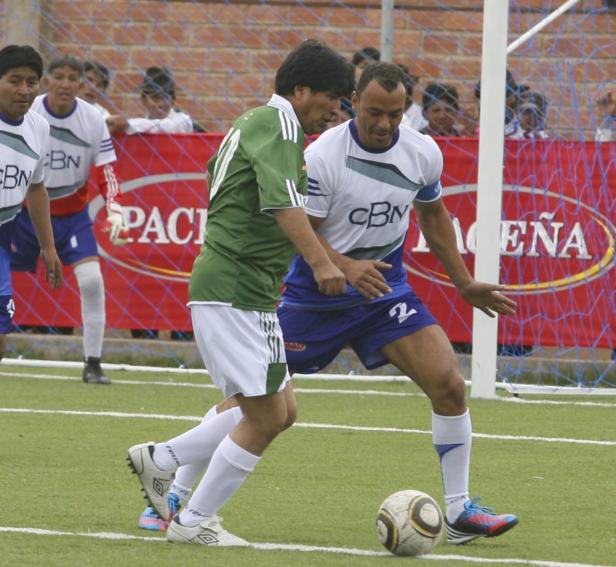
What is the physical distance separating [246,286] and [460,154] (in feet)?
20.7

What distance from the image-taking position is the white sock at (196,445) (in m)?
6.09

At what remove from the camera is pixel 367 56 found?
1279 centimetres

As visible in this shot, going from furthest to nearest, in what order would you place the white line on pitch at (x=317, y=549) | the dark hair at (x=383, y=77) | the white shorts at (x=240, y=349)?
1. the dark hair at (x=383, y=77)
2. the white shorts at (x=240, y=349)
3. the white line on pitch at (x=317, y=549)

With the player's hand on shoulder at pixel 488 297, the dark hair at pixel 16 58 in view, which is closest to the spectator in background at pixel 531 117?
the dark hair at pixel 16 58

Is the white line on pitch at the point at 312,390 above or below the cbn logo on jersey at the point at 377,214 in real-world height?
below

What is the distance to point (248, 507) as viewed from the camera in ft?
21.9

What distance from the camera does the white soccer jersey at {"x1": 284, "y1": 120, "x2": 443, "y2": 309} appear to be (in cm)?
636

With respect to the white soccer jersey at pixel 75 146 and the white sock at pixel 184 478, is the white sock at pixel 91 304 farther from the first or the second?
the white sock at pixel 184 478

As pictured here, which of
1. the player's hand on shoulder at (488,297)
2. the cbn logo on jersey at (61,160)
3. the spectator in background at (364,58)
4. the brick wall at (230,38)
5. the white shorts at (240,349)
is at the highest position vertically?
the brick wall at (230,38)

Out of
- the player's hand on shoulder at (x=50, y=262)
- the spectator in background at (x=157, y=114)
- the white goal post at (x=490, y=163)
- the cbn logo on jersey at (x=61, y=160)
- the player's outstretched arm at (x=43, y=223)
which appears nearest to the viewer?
the player's outstretched arm at (x=43, y=223)

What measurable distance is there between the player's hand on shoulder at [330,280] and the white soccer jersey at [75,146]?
5893 mm

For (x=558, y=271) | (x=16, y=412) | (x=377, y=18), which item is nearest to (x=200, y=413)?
(x=16, y=412)

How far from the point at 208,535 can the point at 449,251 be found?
160 cm

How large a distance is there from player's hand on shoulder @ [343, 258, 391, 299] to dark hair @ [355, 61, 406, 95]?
73 centimetres
